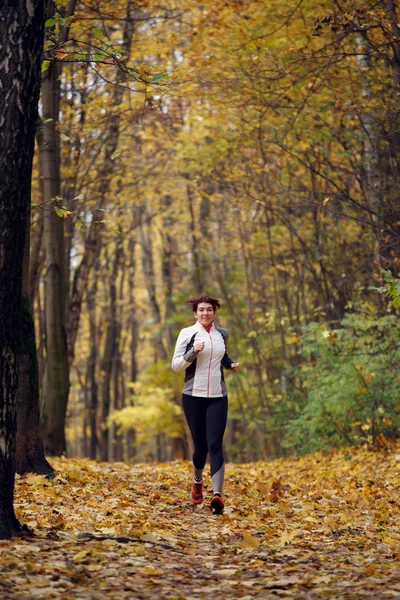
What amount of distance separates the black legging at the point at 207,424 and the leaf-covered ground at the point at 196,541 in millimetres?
585

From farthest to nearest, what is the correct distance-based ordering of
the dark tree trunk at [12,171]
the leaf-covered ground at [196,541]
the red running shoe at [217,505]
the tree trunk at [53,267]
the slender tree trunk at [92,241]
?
the slender tree trunk at [92,241] < the tree trunk at [53,267] < the red running shoe at [217,505] < the dark tree trunk at [12,171] < the leaf-covered ground at [196,541]

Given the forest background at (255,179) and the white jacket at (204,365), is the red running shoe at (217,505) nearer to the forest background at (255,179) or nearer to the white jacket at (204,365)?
the white jacket at (204,365)

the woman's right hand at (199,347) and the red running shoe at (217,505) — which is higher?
the woman's right hand at (199,347)

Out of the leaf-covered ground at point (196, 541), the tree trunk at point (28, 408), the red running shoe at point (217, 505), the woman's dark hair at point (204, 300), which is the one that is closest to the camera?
the leaf-covered ground at point (196, 541)

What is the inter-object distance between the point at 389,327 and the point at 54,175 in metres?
6.41

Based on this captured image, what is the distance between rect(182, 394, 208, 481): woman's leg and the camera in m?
8.52

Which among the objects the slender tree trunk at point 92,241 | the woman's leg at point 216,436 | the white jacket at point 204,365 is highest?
the slender tree trunk at point 92,241

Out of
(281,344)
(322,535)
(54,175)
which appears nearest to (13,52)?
(322,535)

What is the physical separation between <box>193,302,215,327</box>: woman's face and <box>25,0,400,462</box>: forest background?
163 cm

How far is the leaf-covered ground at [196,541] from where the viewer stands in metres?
4.99

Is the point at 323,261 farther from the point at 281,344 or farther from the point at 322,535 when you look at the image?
the point at 322,535

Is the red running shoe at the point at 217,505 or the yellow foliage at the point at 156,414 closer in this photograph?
the red running shoe at the point at 217,505

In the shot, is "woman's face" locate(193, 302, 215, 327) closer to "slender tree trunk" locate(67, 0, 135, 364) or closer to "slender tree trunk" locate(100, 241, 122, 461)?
"slender tree trunk" locate(67, 0, 135, 364)

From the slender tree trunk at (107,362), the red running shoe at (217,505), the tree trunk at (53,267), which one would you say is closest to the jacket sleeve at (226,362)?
the red running shoe at (217,505)
